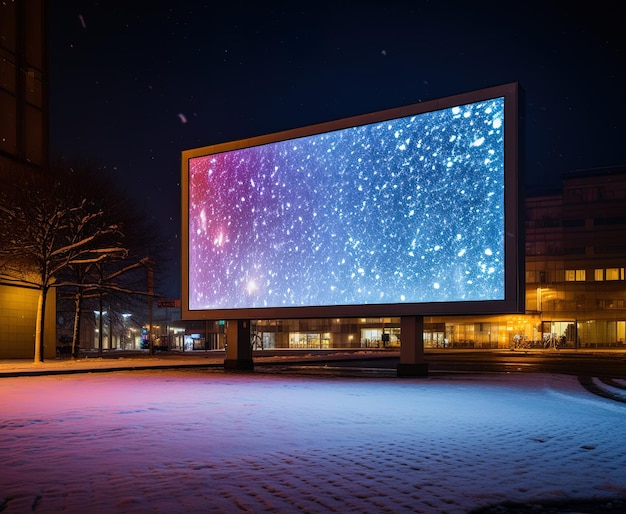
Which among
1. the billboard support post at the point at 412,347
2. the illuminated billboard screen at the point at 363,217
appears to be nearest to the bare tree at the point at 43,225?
the illuminated billboard screen at the point at 363,217

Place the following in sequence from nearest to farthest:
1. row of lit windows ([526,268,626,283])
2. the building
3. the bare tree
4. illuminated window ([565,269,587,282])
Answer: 1. the bare tree
2. the building
3. row of lit windows ([526,268,626,283])
4. illuminated window ([565,269,587,282])

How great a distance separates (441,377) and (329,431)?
13.7 m

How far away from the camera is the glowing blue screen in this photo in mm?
20828

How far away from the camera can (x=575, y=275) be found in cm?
8831

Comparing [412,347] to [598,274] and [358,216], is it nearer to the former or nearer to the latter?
[358,216]

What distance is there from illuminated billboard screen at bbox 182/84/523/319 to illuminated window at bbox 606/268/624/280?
234 ft

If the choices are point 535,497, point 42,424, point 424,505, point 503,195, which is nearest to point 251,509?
point 424,505

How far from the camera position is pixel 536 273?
298ft

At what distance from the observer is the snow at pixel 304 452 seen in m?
6.22

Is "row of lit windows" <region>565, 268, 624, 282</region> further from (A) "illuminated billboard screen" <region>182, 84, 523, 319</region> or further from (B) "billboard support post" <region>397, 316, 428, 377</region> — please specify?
(A) "illuminated billboard screen" <region>182, 84, 523, 319</region>

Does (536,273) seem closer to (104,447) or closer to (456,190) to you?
(456,190)

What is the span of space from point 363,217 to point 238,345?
8515mm

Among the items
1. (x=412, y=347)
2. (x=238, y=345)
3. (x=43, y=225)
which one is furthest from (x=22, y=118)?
(x=412, y=347)

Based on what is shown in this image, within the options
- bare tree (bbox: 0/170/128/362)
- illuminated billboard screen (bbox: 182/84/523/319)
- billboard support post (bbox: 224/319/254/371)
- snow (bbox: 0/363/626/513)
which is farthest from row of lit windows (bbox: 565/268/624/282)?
snow (bbox: 0/363/626/513)
